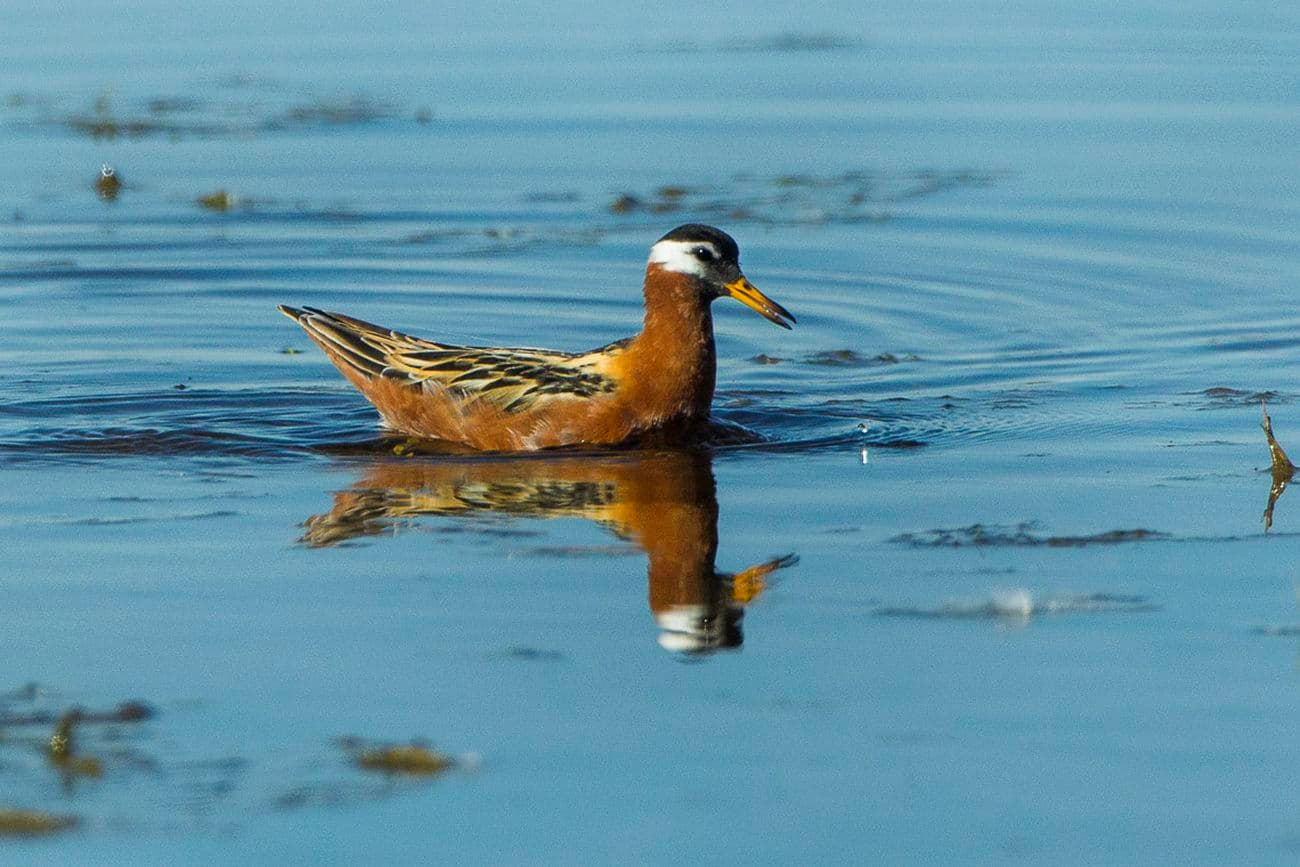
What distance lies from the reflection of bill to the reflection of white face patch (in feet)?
4.01

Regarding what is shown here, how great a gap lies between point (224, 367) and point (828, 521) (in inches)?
201

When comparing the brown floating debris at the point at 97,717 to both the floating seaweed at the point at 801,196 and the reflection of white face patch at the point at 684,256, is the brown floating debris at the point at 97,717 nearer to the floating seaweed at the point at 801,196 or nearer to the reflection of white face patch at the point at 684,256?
the reflection of white face patch at the point at 684,256

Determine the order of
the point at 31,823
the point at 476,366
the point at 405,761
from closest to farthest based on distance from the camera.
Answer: the point at 31,823 < the point at 405,761 < the point at 476,366

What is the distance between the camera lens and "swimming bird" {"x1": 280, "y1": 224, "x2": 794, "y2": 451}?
10.7 m

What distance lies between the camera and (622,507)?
9.17m

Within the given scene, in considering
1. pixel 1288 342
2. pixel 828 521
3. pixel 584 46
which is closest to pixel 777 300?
pixel 1288 342

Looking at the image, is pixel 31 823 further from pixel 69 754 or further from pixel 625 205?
pixel 625 205

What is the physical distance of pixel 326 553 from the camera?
8172 millimetres

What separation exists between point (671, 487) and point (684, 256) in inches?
78.2

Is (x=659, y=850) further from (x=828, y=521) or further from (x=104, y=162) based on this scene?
(x=104, y=162)

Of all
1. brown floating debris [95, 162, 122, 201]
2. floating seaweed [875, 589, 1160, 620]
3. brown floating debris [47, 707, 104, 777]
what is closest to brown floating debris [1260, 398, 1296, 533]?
floating seaweed [875, 589, 1160, 620]

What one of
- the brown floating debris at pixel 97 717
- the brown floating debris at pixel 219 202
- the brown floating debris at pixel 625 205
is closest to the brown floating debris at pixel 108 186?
the brown floating debris at pixel 219 202

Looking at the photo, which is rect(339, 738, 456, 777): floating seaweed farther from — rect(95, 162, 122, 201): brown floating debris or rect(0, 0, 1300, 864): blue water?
rect(95, 162, 122, 201): brown floating debris

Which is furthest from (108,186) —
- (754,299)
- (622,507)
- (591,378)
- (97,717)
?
(97,717)
